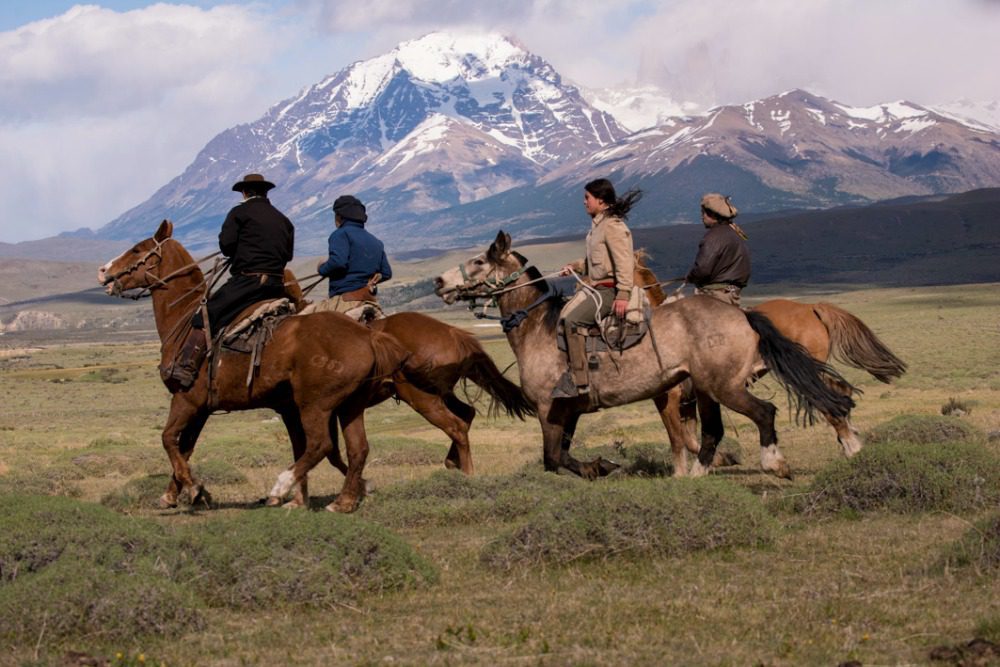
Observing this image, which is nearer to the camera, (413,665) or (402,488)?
(413,665)

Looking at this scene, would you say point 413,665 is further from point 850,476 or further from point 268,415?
point 268,415

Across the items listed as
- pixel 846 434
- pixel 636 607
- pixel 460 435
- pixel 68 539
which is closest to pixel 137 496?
pixel 460 435

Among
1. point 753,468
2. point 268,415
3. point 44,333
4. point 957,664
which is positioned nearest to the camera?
point 957,664

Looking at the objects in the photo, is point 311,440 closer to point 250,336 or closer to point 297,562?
point 250,336

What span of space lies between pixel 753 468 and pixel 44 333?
194m

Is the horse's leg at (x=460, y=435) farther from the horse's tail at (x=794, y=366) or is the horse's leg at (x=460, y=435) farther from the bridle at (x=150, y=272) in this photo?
the horse's tail at (x=794, y=366)

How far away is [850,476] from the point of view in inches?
429

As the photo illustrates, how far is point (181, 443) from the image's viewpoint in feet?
43.0

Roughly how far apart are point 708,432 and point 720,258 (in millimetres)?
1871

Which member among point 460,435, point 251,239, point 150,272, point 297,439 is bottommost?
point 460,435

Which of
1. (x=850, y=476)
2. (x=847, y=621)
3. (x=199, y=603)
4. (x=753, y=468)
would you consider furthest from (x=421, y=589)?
(x=753, y=468)

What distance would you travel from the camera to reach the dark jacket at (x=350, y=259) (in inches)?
544

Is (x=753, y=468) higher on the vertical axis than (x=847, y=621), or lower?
lower

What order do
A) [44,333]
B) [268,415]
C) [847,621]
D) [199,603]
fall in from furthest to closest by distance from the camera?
[44,333]
[268,415]
[199,603]
[847,621]
